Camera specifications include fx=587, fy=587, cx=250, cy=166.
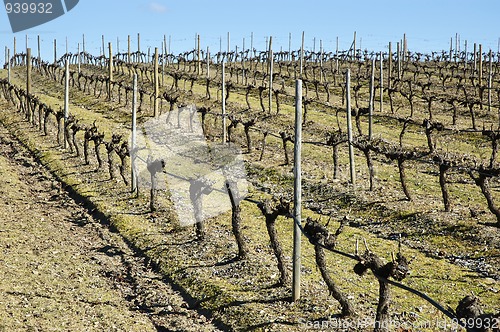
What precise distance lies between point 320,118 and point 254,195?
1440 cm

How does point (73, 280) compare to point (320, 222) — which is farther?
point (320, 222)

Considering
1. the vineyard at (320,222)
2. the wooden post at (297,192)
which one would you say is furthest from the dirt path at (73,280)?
the wooden post at (297,192)

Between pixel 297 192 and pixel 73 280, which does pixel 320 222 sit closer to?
pixel 297 192

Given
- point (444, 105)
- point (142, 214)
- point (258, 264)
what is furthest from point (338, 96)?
point (258, 264)

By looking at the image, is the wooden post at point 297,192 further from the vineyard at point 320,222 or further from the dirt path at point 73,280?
the dirt path at point 73,280

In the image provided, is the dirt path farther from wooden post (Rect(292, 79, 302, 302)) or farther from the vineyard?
wooden post (Rect(292, 79, 302, 302))

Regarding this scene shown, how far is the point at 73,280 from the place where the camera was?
11.7 meters

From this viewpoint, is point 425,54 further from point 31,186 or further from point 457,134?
point 31,186

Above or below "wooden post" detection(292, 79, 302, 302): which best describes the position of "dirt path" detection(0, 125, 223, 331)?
below

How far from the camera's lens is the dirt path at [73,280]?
9883mm

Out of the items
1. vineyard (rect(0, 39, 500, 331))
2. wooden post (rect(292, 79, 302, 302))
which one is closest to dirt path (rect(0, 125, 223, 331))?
vineyard (rect(0, 39, 500, 331))

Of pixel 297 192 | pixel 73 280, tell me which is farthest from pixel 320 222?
pixel 73 280

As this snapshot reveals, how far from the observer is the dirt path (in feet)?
32.4

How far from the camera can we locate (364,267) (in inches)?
342
